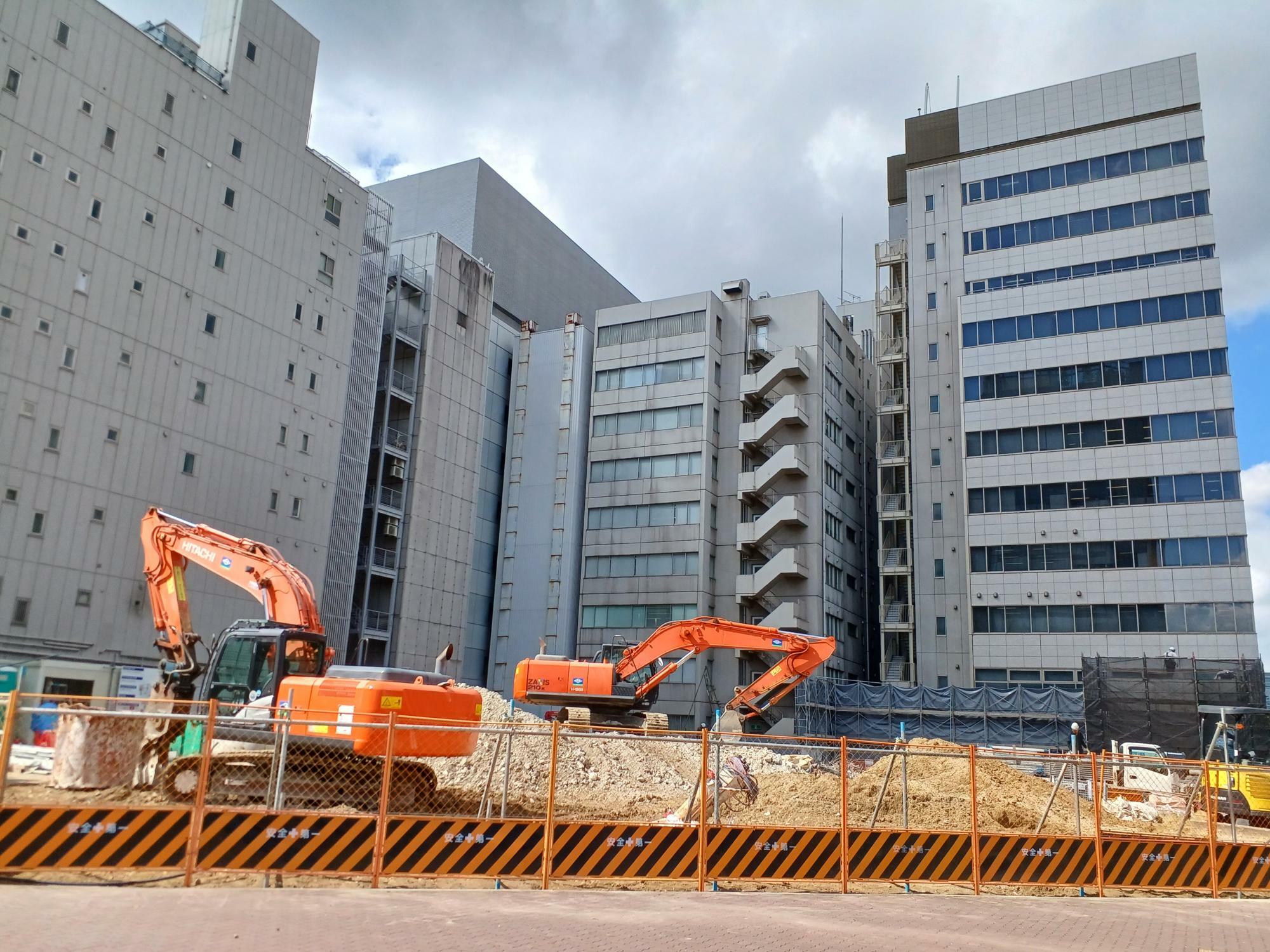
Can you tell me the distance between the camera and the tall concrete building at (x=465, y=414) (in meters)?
54.9

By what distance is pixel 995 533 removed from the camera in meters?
56.6

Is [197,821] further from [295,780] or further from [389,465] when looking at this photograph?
[389,465]

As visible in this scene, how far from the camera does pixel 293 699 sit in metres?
17.6

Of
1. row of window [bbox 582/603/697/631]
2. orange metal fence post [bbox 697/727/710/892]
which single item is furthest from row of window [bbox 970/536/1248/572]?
orange metal fence post [bbox 697/727/710/892]

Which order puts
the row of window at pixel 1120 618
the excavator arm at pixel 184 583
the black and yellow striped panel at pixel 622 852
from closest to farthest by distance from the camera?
the black and yellow striped panel at pixel 622 852 → the excavator arm at pixel 184 583 → the row of window at pixel 1120 618

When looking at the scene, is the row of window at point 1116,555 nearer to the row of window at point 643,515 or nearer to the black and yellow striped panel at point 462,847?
the row of window at point 643,515

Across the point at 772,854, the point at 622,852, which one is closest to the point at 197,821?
the point at 622,852

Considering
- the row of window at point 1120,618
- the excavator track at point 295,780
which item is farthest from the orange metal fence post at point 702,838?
the row of window at point 1120,618

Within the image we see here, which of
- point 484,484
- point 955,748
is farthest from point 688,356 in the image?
point 955,748

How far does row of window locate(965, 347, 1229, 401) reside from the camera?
176 feet

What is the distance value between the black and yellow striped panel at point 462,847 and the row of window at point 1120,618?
46935 millimetres

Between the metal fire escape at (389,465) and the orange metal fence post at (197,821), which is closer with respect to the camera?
the orange metal fence post at (197,821)

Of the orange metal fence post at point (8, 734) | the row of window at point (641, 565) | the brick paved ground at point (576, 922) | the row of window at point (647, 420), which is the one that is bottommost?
the brick paved ground at point (576, 922)

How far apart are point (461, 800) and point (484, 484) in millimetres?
50406
